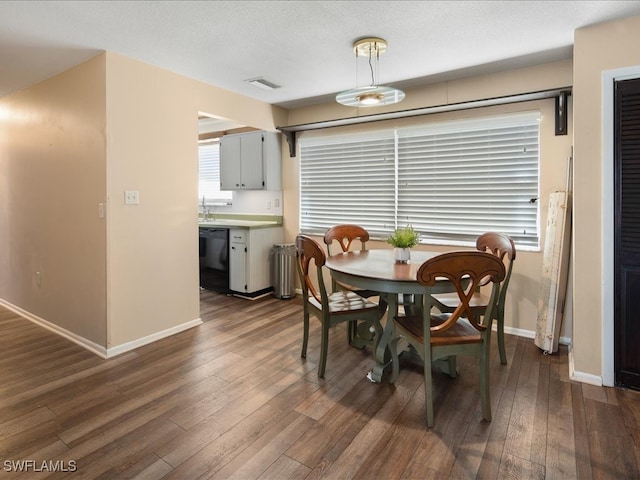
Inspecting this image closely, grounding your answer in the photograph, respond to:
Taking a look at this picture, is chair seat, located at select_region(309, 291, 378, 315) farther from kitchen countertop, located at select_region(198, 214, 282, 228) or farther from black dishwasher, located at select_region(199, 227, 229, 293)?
black dishwasher, located at select_region(199, 227, 229, 293)

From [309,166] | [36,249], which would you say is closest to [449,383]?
[309,166]

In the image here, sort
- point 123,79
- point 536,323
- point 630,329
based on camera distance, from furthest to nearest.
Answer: point 536,323, point 123,79, point 630,329

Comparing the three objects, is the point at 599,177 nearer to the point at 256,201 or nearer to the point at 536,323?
the point at 536,323

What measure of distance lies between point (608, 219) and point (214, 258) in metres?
4.12

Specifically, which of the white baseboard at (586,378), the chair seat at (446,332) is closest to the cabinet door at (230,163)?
the chair seat at (446,332)

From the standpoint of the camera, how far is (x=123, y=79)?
296 cm

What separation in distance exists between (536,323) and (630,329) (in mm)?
868

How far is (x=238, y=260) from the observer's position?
459 cm

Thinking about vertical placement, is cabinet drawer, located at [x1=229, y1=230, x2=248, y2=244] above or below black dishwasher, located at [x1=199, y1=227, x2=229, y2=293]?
above

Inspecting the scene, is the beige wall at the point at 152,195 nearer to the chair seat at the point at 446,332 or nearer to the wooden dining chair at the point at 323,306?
the wooden dining chair at the point at 323,306

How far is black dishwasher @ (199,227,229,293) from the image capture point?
4.75 m

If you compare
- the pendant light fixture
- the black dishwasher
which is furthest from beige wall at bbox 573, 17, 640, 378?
the black dishwasher

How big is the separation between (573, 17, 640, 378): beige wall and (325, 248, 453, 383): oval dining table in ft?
3.51

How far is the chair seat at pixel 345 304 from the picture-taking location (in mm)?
2598
